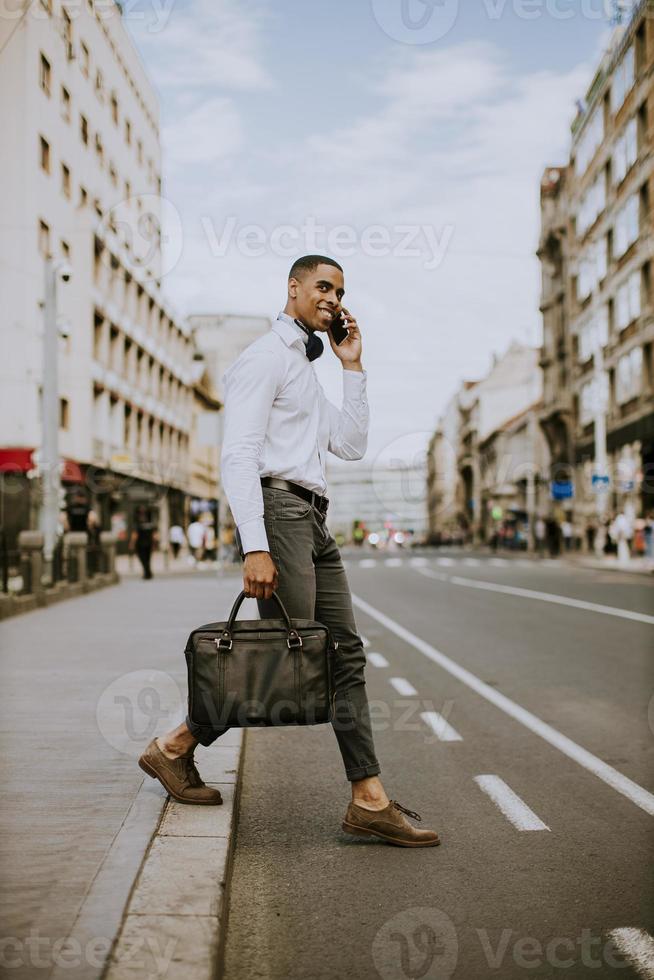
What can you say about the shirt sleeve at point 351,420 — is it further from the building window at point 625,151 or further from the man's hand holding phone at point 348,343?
the building window at point 625,151

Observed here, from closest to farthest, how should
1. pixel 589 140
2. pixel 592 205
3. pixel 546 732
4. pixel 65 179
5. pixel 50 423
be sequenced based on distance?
pixel 546 732 < pixel 50 423 < pixel 65 179 < pixel 592 205 < pixel 589 140

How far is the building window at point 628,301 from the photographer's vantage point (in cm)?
3928

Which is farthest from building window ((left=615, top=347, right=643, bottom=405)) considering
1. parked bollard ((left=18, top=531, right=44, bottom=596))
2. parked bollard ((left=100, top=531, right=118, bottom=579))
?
parked bollard ((left=18, top=531, right=44, bottom=596))

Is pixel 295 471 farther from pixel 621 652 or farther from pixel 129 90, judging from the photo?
pixel 129 90

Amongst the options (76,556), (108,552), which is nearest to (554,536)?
(108,552)

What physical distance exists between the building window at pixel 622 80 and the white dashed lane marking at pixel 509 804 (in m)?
39.5

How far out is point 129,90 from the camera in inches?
1816

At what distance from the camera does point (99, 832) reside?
3832 millimetres

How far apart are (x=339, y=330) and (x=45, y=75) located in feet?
107

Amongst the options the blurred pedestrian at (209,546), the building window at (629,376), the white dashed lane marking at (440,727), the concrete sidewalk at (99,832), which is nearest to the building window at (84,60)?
the blurred pedestrian at (209,546)

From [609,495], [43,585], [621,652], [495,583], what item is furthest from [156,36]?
[609,495]

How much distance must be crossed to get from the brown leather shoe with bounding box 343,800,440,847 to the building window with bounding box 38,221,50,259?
102 feet

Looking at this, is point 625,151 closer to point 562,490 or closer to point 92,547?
point 562,490

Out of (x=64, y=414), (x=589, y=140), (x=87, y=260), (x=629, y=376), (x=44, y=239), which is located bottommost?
(x=64, y=414)
